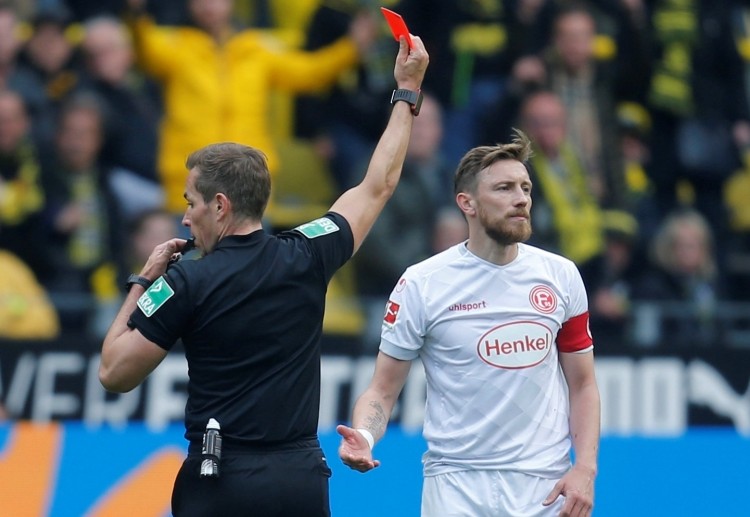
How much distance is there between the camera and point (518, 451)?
532cm

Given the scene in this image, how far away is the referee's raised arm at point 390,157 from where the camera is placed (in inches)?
208

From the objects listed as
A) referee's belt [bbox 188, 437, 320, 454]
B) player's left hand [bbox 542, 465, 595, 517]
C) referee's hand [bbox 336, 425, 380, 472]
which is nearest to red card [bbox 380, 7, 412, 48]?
referee's hand [bbox 336, 425, 380, 472]

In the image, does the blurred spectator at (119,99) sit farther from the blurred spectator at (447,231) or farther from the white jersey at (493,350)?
the white jersey at (493,350)

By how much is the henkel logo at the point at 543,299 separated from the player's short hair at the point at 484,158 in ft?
1.52

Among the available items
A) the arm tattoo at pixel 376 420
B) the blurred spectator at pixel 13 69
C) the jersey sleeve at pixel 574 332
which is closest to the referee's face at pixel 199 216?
the arm tattoo at pixel 376 420

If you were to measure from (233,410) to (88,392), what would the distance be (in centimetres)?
474

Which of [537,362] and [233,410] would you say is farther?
[537,362]

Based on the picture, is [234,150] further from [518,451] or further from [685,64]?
[685,64]

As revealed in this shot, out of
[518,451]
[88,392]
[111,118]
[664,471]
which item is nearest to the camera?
[518,451]

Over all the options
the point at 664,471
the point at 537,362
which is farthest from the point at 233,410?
the point at 664,471

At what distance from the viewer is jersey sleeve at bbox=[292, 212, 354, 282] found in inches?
199

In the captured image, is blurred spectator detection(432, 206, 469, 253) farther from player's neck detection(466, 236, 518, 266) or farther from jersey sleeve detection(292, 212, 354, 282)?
jersey sleeve detection(292, 212, 354, 282)

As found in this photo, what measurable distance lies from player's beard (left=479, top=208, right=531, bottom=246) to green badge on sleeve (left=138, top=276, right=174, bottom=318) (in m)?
1.33

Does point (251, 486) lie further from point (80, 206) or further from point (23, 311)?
point (80, 206)
